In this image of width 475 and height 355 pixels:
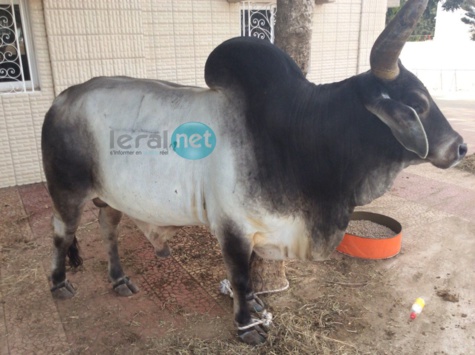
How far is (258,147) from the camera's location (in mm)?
2213

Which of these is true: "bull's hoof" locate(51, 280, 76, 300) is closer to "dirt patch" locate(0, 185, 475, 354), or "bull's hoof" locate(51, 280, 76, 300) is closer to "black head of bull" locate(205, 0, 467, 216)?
"dirt patch" locate(0, 185, 475, 354)

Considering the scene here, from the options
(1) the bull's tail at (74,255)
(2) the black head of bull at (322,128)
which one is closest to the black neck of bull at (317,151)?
(2) the black head of bull at (322,128)

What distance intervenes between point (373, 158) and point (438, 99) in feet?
38.0

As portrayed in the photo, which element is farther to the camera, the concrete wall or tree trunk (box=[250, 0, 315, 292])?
the concrete wall

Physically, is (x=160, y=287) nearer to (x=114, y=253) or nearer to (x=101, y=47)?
(x=114, y=253)

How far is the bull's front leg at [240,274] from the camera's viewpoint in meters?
2.30

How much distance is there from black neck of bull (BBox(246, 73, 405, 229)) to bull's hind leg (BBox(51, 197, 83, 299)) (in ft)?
3.87

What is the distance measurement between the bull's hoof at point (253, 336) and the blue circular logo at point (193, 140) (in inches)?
39.8

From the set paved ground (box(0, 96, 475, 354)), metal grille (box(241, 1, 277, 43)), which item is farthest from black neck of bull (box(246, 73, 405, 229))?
metal grille (box(241, 1, 277, 43))

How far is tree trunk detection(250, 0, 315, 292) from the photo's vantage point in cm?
285

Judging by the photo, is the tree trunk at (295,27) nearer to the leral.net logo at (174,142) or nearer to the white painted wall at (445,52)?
the leral.net logo at (174,142)

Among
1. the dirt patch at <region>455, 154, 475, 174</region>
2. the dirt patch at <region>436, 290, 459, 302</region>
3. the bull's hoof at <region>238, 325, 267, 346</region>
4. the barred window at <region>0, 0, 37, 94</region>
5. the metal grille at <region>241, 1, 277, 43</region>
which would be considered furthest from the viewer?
the metal grille at <region>241, 1, 277, 43</region>

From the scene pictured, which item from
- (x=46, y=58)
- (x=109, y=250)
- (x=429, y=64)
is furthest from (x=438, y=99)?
(x=109, y=250)

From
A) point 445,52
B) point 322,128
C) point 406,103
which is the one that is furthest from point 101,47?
point 445,52
